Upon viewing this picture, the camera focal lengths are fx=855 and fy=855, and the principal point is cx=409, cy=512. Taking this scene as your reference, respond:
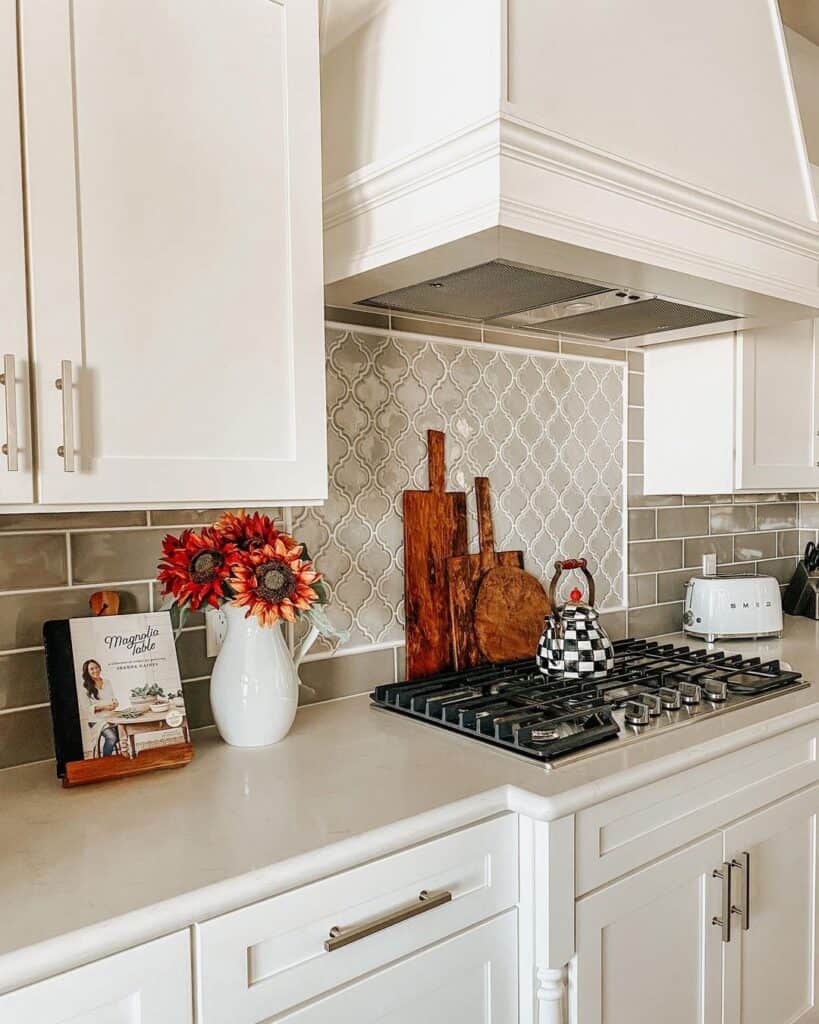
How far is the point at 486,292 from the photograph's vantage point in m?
1.75

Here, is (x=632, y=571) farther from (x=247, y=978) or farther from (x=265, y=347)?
(x=247, y=978)

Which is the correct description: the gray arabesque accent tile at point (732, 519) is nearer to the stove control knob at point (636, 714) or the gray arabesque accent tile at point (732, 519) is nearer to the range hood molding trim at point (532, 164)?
the range hood molding trim at point (532, 164)

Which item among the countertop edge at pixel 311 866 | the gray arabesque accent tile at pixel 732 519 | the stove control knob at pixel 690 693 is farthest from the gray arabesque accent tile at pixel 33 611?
the gray arabesque accent tile at pixel 732 519


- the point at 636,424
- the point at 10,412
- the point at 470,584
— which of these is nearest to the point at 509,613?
the point at 470,584

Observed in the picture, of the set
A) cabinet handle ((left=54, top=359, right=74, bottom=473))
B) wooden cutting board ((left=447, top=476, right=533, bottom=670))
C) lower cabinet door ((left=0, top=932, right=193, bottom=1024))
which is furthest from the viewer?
wooden cutting board ((left=447, top=476, right=533, bottom=670))

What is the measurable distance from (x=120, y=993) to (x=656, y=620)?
1943mm

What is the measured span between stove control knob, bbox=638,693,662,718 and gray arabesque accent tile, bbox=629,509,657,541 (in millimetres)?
813

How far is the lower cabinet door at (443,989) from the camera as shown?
1.14 meters

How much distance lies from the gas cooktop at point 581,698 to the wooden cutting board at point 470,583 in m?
0.06

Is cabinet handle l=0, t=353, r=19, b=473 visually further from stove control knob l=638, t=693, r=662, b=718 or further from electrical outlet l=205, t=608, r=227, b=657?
stove control knob l=638, t=693, r=662, b=718

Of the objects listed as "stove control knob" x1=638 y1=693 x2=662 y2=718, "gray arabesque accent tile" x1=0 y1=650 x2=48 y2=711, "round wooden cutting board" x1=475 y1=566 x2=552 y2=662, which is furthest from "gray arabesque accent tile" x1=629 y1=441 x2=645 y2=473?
"gray arabesque accent tile" x1=0 y1=650 x2=48 y2=711

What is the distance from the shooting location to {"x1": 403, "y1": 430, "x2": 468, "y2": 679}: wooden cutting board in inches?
77.0

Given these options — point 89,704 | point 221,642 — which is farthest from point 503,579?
point 89,704

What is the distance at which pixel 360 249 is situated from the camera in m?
1.58
